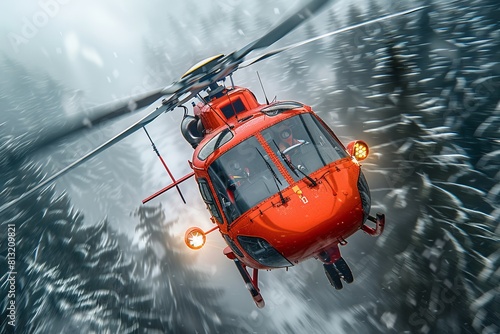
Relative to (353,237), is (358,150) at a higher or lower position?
higher

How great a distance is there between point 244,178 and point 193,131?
148 inches

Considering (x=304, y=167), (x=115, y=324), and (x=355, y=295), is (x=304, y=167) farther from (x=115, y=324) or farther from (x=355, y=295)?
(x=115, y=324)

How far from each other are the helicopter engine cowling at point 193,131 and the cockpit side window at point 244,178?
320cm

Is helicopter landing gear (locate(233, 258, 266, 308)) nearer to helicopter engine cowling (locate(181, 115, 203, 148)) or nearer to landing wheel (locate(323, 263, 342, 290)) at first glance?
landing wheel (locate(323, 263, 342, 290))

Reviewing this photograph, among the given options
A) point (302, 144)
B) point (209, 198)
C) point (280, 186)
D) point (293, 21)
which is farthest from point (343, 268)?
point (293, 21)

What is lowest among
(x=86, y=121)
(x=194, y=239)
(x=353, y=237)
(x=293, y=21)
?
(x=353, y=237)

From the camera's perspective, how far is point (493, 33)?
12992 mm

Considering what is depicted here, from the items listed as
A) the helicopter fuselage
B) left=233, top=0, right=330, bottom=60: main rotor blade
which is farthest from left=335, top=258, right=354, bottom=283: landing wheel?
left=233, top=0, right=330, bottom=60: main rotor blade

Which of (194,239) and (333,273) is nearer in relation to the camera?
(333,273)

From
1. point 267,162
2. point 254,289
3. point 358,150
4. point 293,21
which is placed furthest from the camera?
point 254,289

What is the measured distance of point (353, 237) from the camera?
9172mm

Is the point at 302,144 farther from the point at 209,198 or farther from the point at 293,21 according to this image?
the point at 293,21

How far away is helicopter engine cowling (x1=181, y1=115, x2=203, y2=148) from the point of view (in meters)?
10.2

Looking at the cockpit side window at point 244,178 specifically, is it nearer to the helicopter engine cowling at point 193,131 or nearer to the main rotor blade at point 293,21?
the main rotor blade at point 293,21
